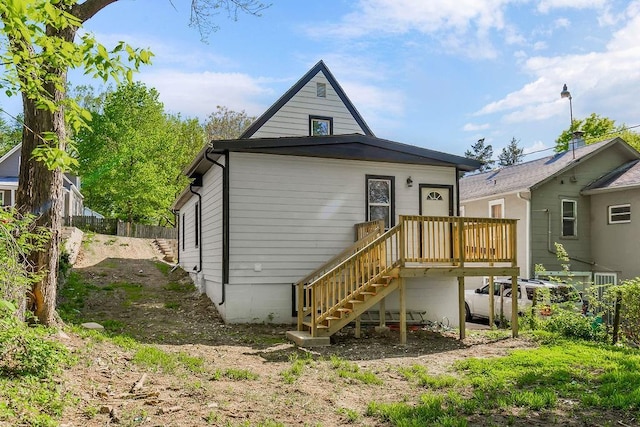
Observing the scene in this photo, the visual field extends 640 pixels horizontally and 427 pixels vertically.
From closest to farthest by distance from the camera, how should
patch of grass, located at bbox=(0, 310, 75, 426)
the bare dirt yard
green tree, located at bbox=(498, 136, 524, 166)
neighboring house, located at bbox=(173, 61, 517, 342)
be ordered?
1. patch of grass, located at bbox=(0, 310, 75, 426)
2. the bare dirt yard
3. neighboring house, located at bbox=(173, 61, 517, 342)
4. green tree, located at bbox=(498, 136, 524, 166)

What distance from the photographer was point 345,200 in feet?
37.6

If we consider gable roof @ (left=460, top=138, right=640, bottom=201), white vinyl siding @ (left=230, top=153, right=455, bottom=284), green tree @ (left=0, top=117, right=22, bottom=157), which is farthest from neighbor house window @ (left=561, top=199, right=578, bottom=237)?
green tree @ (left=0, top=117, right=22, bottom=157)

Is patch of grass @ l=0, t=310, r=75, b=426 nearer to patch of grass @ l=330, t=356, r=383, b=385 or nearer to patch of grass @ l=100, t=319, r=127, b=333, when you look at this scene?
patch of grass @ l=100, t=319, r=127, b=333

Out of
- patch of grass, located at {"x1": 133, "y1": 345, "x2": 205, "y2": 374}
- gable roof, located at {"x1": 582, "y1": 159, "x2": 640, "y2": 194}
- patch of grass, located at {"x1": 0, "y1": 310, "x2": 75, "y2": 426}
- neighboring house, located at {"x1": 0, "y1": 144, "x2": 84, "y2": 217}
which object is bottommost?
patch of grass, located at {"x1": 133, "y1": 345, "x2": 205, "y2": 374}

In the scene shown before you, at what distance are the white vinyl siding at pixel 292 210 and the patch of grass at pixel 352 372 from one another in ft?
12.6

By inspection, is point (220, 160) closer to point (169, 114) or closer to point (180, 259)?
point (180, 259)

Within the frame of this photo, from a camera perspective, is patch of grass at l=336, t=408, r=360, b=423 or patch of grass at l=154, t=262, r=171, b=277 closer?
patch of grass at l=336, t=408, r=360, b=423

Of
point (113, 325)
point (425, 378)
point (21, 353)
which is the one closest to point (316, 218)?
point (113, 325)

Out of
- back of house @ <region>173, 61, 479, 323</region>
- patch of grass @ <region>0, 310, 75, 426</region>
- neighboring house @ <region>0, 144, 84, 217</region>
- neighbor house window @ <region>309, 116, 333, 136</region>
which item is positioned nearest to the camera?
patch of grass @ <region>0, 310, 75, 426</region>

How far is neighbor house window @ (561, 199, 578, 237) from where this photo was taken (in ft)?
57.5

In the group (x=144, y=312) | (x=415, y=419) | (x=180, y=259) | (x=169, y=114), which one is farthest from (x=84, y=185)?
(x=415, y=419)

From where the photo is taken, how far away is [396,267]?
9312 mm

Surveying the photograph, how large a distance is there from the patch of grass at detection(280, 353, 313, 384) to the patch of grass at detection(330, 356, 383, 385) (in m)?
0.42

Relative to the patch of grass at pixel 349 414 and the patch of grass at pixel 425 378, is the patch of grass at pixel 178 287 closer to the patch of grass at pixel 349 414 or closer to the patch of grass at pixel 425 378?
the patch of grass at pixel 425 378
